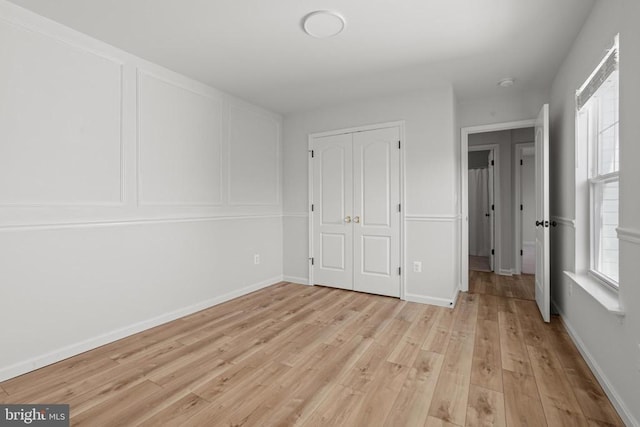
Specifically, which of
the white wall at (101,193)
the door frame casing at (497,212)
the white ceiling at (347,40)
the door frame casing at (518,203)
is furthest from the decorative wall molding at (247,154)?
the door frame casing at (518,203)

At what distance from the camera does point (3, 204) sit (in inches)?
78.4

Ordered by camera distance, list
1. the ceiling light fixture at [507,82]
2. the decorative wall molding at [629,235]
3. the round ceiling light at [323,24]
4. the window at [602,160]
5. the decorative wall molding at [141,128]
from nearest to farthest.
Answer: the decorative wall molding at [629,235], the window at [602,160], the round ceiling light at [323,24], the decorative wall molding at [141,128], the ceiling light fixture at [507,82]

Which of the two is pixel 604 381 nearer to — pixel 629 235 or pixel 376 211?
→ pixel 629 235

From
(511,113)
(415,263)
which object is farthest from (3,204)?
(511,113)

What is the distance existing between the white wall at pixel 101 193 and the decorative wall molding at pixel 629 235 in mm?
3310

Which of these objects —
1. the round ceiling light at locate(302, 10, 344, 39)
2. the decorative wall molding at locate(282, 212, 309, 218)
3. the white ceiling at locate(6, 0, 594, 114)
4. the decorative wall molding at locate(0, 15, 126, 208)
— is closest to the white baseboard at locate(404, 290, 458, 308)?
the decorative wall molding at locate(282, 212, 309, 218)

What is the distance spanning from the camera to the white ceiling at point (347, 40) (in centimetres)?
210

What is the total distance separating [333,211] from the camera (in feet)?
13.6

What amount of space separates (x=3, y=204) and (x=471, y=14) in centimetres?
334

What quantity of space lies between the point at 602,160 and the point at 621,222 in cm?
81

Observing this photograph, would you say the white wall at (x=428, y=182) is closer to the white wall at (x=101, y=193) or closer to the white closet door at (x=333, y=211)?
the white closet door at (x=333, y=211)

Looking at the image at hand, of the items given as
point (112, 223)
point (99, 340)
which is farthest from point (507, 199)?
point (99, 340)

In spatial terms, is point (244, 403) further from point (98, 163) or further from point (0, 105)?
point (0, 105)

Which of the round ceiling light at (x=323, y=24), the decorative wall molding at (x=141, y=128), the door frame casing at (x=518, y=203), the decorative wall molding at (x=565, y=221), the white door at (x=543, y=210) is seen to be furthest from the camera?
the door frame casing at (x=518, y=203)
